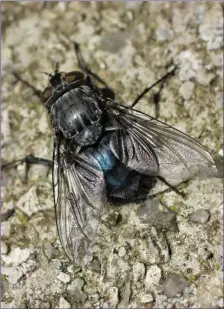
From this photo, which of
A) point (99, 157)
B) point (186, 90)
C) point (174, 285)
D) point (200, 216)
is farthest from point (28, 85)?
point (174, 285)

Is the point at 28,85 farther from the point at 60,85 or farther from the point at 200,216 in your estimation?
the point at 200,216

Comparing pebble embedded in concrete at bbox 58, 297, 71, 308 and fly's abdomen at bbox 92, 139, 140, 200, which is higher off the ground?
fly's abdomen at bbox 92, 139, 140, 200

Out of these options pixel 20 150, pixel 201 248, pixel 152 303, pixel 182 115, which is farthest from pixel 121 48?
pixel 152 303

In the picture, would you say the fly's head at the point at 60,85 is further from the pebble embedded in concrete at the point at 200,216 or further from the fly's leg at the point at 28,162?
the pebble embedded in concrete at the point at 200,216

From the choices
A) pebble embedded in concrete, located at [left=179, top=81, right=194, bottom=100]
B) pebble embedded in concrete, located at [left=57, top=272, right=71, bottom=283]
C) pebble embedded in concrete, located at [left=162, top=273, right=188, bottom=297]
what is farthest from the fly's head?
pebble embedded in concrete, located at [left=162, top=273, right=188, bottom=297]

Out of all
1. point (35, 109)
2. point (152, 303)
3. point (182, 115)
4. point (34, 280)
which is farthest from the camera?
point (35, 109)

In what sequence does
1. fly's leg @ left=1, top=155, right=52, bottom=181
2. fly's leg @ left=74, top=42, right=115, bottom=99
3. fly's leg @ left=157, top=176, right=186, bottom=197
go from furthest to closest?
fly's leg @ left=74, top=42, right=115, bottom=99, fly's leg @ left=1, top=155, right=52, bottom=181, fly's leg @ left=157, top=176, right=186, bottom=197

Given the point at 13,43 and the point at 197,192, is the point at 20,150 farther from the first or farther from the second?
the point at 197,192

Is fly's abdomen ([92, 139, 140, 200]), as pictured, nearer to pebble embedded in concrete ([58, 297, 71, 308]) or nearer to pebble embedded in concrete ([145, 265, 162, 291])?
pebble embedded in concrete ([145, 265, 162, 291])

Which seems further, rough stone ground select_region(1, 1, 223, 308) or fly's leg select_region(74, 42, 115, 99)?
fly's leg select_region(74, 42, 115, 99)
